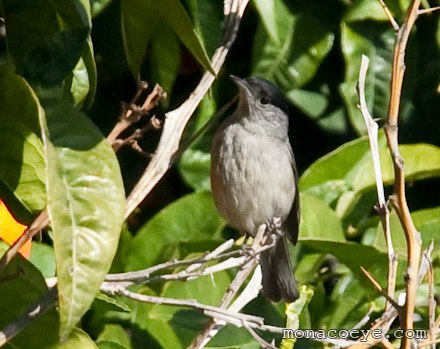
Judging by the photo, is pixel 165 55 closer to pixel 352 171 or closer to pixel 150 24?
pixel 352 171

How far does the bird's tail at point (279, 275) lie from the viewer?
223cm

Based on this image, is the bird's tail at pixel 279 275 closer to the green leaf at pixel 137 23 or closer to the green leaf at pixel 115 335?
the green leaf at pixel 115 335

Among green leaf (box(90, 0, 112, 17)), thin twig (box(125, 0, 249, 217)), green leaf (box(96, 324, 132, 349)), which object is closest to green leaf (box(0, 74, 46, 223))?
thin twig (box(125, 0, 249, 217))

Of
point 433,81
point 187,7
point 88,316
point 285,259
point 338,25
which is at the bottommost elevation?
point 285,259

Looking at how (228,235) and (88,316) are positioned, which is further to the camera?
(228,235)

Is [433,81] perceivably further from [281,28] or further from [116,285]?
[116,285]

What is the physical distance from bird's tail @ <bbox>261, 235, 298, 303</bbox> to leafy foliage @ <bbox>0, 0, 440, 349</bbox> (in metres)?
0.04

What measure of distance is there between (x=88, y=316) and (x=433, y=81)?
1.15m

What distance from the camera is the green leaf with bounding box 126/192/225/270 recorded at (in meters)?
2.06

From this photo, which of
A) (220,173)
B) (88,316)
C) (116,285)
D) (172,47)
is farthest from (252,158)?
(116,285)

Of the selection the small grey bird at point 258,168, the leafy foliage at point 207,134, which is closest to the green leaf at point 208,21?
the leafy foliage at point 207,134

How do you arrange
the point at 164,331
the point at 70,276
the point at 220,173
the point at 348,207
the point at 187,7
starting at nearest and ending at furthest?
the point at 70,276 < the point at 164,331 < the point at 187,7 < the point at 348,207 < the point at 220,173

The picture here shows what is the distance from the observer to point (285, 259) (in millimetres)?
2545

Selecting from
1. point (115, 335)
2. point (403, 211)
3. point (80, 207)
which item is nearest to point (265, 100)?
point (115, 335)
